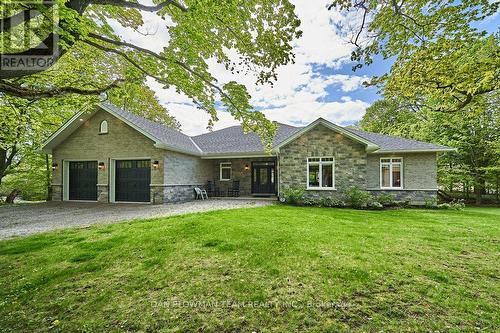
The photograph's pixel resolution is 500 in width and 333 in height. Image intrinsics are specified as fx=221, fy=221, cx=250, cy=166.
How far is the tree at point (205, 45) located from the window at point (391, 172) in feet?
29.9

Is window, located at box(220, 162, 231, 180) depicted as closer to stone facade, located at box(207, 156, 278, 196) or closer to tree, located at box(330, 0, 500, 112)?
stone facade, located at box(207, 156, 278, 196)

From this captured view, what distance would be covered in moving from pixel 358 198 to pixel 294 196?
9.82ft

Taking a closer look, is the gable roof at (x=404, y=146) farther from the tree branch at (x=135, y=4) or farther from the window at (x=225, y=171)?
the tree branch at (x=135, y=4)

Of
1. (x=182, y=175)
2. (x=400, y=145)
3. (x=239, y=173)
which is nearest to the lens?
(x=400, y=145)

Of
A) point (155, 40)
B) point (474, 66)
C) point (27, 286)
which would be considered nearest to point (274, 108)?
point (155, 40)

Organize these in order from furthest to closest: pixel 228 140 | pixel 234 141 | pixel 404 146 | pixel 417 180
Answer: pixel 228 140 < pixel 234 141 < pixel 404 146 < pixel 417 180

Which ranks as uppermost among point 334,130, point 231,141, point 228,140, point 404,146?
point 228,140

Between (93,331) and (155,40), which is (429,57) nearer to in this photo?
(155,40)

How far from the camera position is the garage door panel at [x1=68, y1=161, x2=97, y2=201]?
12633 mm

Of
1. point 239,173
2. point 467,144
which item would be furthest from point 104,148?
point 467,144

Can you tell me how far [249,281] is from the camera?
320 centimetres

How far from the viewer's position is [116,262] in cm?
394

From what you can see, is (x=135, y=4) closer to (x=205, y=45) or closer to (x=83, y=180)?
(x=205, y=45)

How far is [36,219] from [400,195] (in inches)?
625
